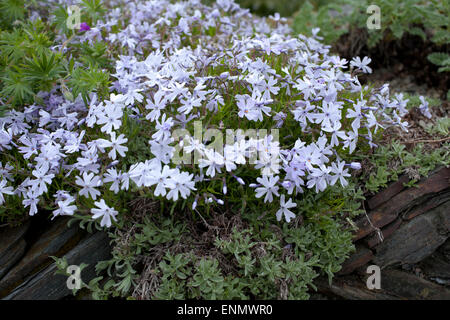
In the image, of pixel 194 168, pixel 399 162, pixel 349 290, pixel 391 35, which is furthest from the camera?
pixel 391 35

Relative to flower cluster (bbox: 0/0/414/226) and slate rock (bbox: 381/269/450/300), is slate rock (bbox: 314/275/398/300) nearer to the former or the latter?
slate rock (bbox: 381/269/450/300)

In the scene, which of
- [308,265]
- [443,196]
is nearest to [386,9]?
[443,196]

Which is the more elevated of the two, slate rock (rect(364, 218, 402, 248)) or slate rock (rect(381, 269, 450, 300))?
slate rock (rect(364, 218, 402, 248))

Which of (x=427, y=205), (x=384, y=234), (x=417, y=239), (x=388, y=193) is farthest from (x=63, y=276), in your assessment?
(x=427, y=205)

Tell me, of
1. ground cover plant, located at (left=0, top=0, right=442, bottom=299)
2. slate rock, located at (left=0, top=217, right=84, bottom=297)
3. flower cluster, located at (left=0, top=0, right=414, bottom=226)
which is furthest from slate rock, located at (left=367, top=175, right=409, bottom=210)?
slate rock, located at (left=0, top=217, right=84, bottom=297)

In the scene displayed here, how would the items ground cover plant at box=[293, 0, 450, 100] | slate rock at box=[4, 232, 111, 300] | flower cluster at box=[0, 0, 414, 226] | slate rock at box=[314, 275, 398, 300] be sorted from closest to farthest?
1. flower cluster at box=[0, 0, 414, 226]
2. slate rock at box=[4, 232, 111, 300]
3. slate rock at box=[314, 275, 398, 300]
4. ground cover plant at box=[293, 0, 450, 100]

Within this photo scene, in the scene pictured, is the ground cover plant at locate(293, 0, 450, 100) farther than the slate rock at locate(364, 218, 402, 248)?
Yes

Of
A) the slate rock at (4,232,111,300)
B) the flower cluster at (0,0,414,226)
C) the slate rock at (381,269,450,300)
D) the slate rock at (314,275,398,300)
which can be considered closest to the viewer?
the flower cluster at (0,0,414,226)

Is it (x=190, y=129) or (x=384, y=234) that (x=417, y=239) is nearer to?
(x=384, y=234)
